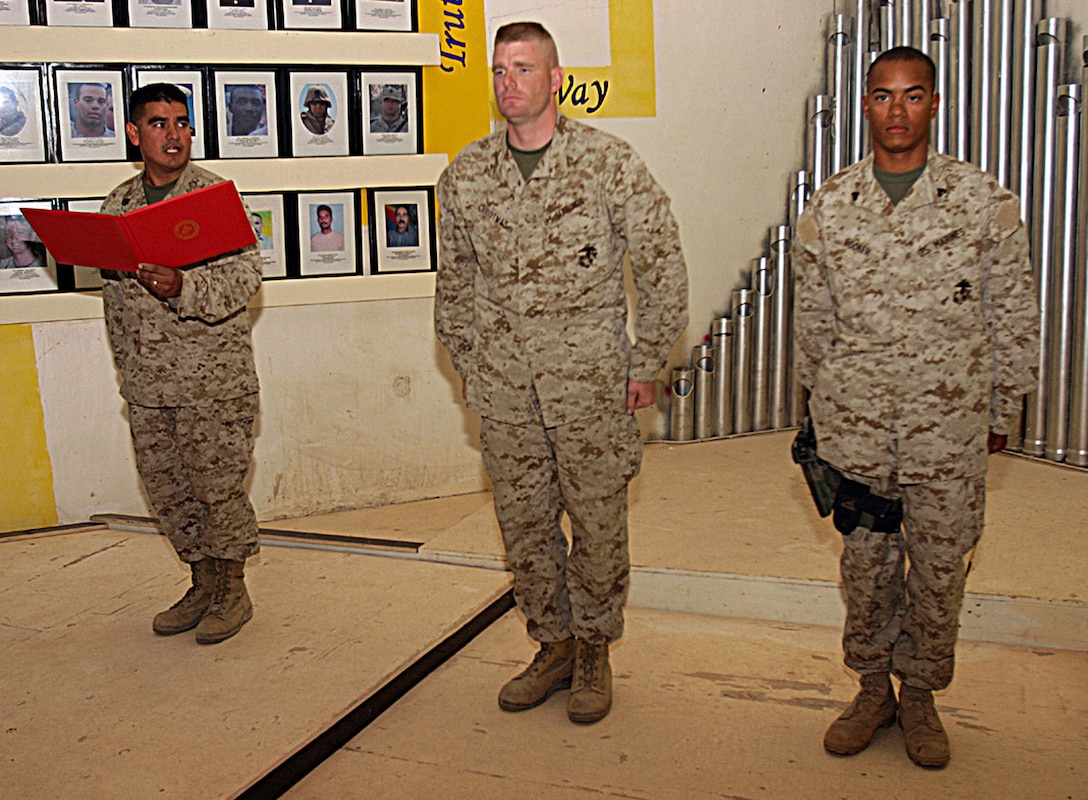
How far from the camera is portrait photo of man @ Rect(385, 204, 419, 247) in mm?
4207

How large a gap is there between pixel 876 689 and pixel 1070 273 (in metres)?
2.40

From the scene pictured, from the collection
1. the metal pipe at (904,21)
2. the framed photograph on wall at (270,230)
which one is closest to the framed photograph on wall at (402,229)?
the framed photograph on wall at (270,230)

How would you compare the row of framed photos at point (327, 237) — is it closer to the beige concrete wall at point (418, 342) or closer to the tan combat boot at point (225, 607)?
the beige concrete wall at point (418, 342)

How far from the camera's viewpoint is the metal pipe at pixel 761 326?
186 inches

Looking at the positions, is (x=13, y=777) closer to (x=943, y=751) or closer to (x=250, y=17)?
(x=943, y=751)

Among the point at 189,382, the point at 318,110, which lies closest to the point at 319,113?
the point at 318,110

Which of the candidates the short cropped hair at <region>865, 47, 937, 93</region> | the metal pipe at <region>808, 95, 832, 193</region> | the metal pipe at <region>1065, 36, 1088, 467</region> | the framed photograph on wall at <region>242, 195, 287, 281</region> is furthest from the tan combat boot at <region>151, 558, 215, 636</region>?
the metal pipe at <region>1065, 36, 1088, 467</region>

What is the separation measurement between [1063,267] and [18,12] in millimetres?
3941

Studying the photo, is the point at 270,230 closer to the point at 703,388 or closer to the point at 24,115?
the point at 24,115

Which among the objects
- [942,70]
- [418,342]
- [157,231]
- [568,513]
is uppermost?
[942,70]

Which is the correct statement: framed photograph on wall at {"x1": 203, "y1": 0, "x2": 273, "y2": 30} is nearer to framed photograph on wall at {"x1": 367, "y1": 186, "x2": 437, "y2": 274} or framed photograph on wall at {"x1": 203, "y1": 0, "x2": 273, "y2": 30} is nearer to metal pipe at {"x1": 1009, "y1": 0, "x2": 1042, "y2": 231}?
framed photograph on wall at {"x1": 367, "y1": 186, "x2": 437, "y2": 274}

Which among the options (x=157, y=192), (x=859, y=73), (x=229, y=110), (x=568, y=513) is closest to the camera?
(x=568, y=513)

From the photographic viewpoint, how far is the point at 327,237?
4137mm

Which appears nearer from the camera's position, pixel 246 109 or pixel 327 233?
pixel 246 109
